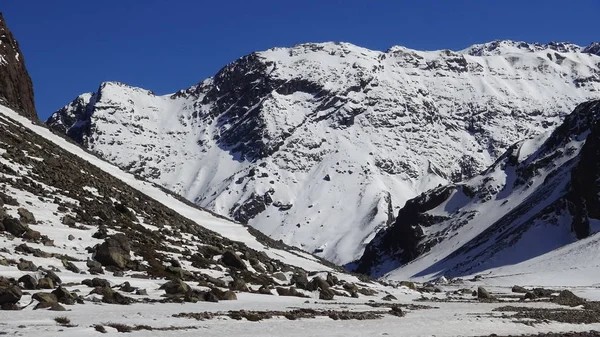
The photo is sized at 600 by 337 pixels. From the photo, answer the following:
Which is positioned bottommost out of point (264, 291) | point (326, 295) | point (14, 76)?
point (264, 291)

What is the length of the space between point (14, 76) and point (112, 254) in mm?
69570

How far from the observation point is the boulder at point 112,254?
120 feet

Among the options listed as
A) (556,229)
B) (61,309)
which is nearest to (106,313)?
(61,309)

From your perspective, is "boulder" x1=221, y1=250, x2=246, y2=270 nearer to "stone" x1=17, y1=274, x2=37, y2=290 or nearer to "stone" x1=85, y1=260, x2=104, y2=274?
"stone" x1=85, y1=260, x2=104, y2=274

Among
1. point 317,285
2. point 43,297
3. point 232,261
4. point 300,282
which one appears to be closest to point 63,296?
point 43,297

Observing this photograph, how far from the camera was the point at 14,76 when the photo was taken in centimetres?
9744

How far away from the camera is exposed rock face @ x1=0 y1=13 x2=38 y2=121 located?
93.6 meters

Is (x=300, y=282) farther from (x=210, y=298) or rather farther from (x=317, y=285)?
(x=210, y=298)

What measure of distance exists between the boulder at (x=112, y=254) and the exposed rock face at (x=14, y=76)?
59538mm

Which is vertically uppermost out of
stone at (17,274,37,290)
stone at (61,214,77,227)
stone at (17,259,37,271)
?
stone at (61,214,77,227)

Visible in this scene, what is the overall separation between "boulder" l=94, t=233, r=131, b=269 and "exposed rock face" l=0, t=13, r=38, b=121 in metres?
59.5

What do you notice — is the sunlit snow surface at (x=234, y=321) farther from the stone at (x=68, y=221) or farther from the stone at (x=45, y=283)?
the stone at (x=45, y=283)

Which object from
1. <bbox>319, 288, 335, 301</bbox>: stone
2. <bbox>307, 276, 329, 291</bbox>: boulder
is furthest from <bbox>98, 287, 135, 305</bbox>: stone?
<bbox>307, 276, 329, 291</bbox>: boulder

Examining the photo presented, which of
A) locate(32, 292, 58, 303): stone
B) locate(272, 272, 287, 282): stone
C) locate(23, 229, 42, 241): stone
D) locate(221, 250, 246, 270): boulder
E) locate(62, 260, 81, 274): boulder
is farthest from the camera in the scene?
locate(272, 272, 287, 282): stone
